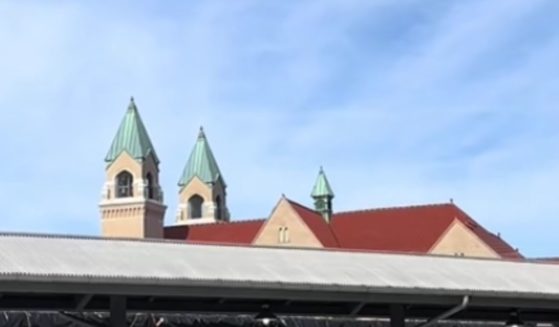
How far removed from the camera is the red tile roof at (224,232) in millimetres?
71750

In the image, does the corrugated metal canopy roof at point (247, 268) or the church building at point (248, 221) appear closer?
the corrugated metal canopy roof at point (247, 268)

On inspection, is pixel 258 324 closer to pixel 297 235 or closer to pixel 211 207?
pixel 297 235

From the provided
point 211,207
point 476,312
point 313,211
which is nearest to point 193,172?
point 211,207

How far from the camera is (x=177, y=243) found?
52.2 feet

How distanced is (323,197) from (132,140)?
1768 centimetres

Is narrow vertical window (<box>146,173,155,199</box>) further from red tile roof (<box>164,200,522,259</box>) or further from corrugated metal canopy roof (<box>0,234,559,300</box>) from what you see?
corrugated metal canopy roof (<box>0,234,559,300</box>)

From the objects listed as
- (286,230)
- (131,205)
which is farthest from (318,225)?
(131,205)

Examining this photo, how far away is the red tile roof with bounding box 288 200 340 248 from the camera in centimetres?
6209

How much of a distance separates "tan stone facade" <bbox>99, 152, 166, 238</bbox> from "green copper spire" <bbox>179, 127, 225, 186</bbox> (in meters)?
9.24

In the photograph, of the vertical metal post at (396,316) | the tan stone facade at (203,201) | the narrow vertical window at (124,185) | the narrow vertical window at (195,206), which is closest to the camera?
the vertical metal post at (396,316)

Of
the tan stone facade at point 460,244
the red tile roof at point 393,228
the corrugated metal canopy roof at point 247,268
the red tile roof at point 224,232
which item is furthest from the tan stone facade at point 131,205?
the corrugated metal canopy roof at point 247,268

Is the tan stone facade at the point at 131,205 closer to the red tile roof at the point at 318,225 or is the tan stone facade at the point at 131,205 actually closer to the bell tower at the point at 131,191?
the bell tower at the point at 131,191

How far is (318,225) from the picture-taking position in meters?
63.8

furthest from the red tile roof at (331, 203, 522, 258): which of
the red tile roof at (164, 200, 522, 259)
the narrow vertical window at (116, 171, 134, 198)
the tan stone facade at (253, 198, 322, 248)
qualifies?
the narrow vertical window at (116, 171, 134, 198)
